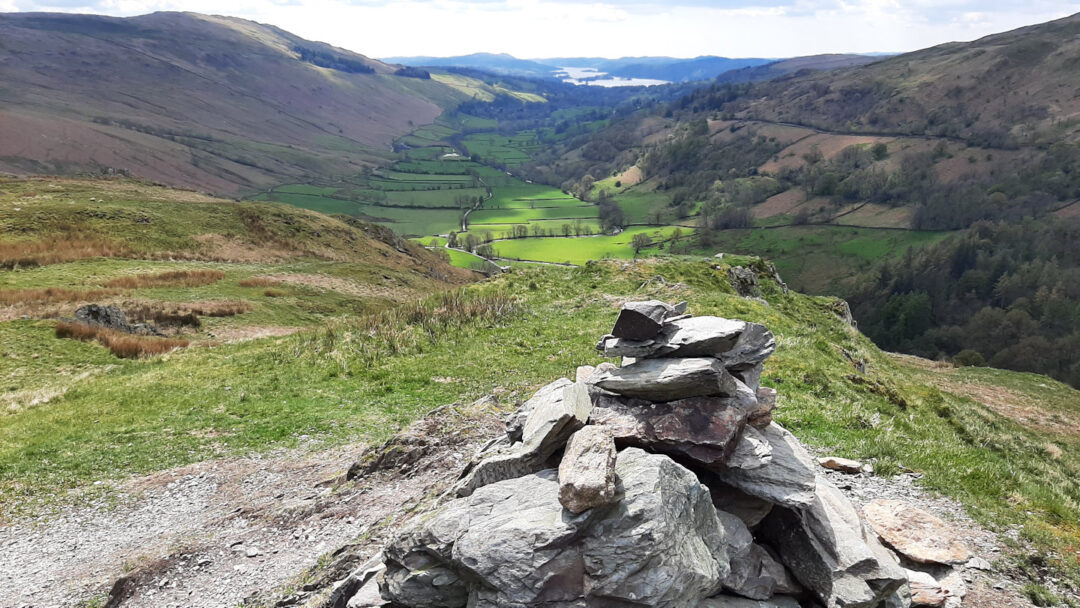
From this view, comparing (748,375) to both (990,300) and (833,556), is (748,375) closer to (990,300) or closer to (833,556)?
(833,556)

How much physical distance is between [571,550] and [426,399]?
16910 mm

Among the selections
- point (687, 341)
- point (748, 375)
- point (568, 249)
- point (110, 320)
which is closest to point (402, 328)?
point (110, 320)

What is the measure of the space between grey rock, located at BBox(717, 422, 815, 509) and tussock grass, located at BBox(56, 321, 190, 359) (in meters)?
34.9

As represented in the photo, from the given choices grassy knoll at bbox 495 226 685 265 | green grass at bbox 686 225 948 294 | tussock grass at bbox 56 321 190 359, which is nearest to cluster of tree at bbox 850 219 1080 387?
green grass at bbox 686 225 948 294

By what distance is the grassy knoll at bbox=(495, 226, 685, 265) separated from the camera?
164 meters

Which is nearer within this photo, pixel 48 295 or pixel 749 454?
pixel 749 454

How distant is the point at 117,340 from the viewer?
33438 millimetres

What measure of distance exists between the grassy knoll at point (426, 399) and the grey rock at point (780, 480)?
21.7ft

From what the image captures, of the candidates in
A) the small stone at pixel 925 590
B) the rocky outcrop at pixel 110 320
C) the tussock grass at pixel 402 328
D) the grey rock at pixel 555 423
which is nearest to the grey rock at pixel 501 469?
the grey rock at pixel 555 423

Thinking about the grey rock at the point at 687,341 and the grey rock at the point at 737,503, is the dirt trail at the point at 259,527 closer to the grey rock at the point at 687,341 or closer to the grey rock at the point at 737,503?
the grey rock at the point at 737,503

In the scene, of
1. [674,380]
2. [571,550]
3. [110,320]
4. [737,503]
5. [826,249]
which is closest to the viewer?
[571,550]

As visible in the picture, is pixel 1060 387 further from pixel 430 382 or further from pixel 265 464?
pixel 265 464

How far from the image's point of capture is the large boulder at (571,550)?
340 inches

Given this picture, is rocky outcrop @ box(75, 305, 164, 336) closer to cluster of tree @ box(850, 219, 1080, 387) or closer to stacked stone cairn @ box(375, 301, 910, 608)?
stacked stone cairn @ box(375, 301, 910, 608)
